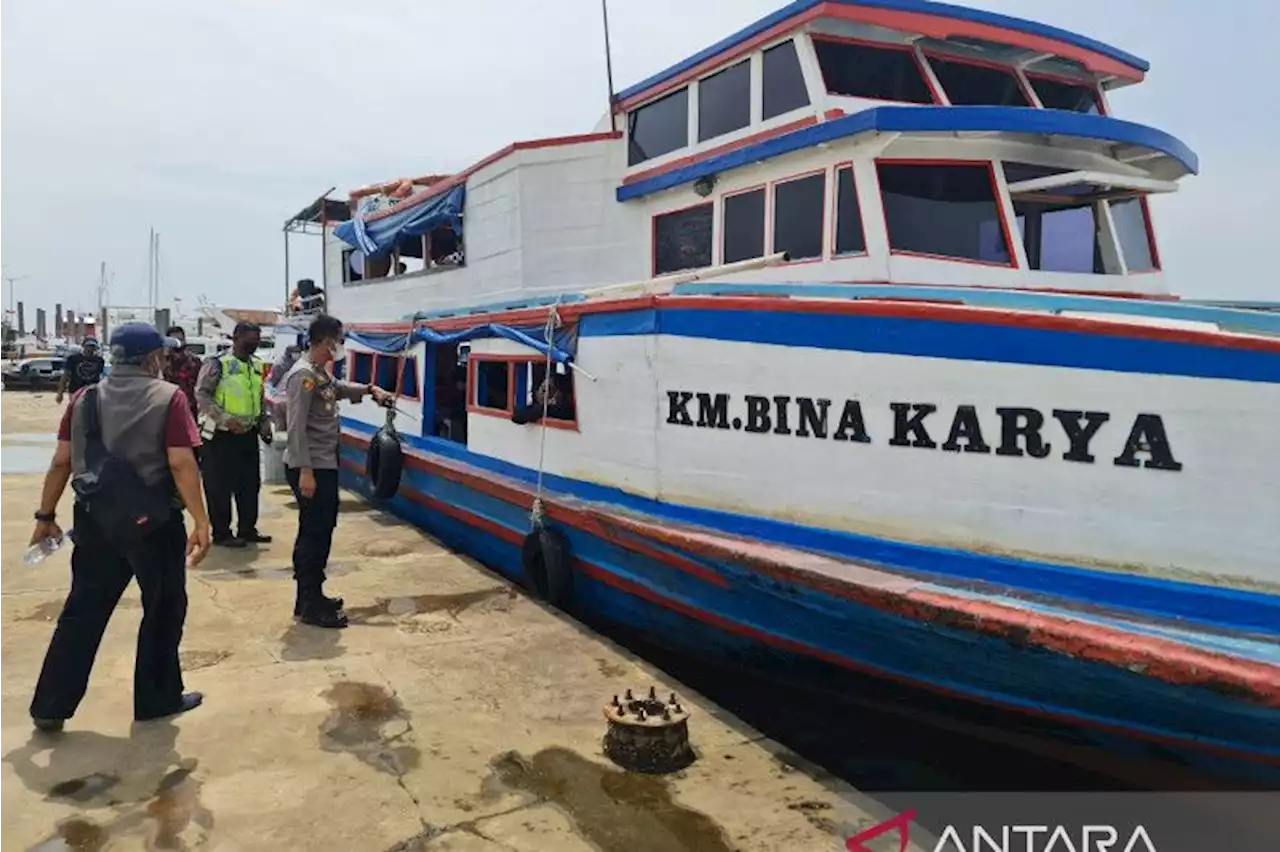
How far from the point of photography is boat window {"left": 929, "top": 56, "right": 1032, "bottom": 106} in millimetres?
6266

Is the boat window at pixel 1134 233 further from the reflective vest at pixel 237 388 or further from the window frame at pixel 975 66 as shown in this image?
the reflective vest at pixel 237 388

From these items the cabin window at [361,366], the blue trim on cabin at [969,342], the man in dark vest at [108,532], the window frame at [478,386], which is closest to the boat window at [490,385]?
the window frame at [478,386]

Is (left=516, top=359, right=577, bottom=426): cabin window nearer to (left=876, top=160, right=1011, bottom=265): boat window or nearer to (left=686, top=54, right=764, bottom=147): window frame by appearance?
(left=686, top=54, right=764, bottom=147): window frame

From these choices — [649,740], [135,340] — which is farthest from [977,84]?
[135,340]

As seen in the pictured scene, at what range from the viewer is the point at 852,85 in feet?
19.8

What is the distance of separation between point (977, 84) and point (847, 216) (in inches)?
74.1

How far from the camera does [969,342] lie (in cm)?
396

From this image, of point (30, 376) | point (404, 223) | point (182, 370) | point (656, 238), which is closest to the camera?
point (656, 238)

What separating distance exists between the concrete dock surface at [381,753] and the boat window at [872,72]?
3842 mm

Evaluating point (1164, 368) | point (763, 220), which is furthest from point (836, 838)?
point (763, 220)

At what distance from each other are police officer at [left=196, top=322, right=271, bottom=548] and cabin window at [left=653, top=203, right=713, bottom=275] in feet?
10.3

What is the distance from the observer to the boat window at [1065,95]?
262 inches

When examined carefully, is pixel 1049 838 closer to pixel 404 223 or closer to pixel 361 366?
pixel 404 223

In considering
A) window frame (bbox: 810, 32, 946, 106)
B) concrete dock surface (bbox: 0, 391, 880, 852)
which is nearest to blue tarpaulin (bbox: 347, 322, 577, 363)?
concrete dock surface (bbox: 0, 391, 880, 852)
